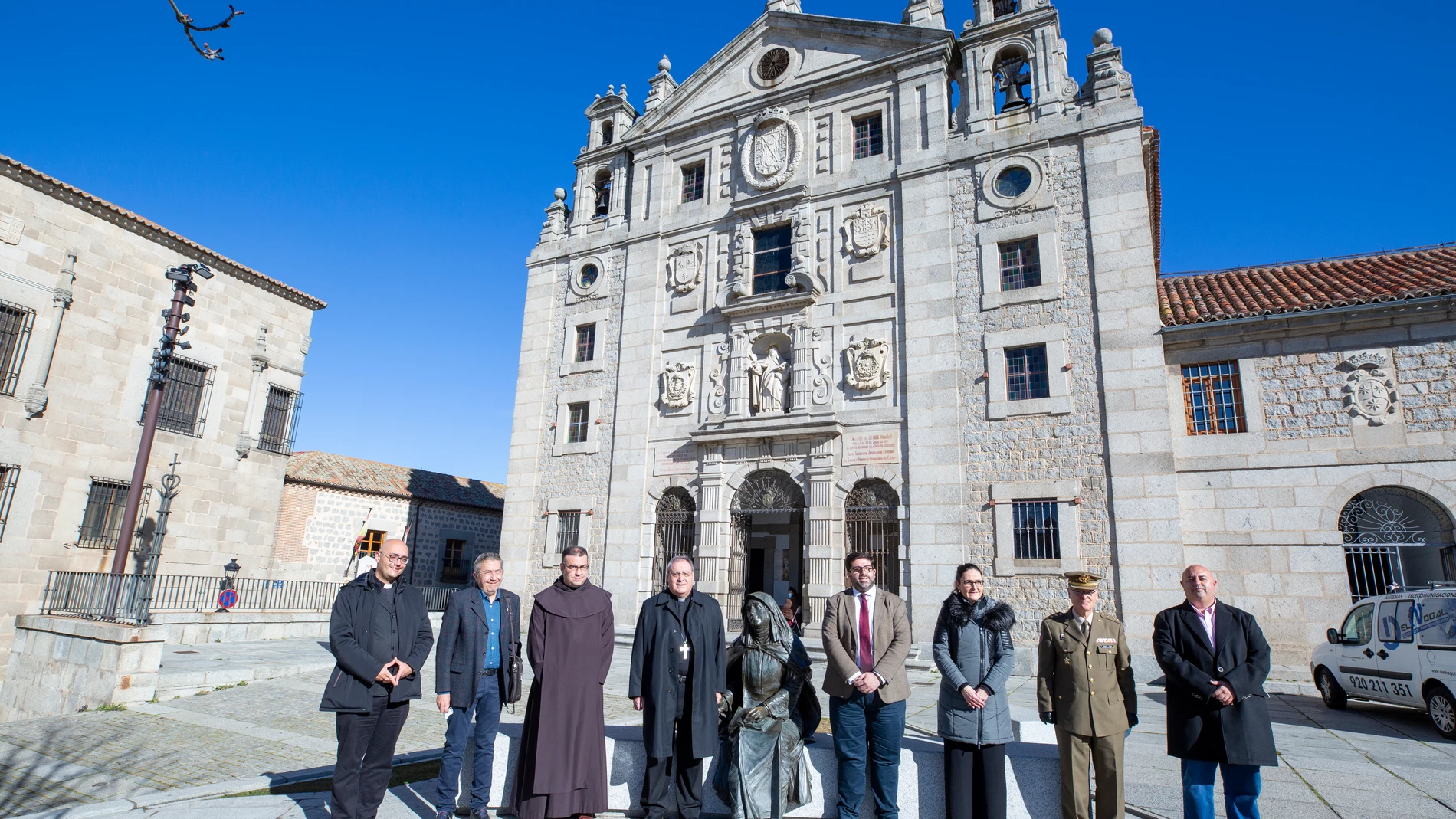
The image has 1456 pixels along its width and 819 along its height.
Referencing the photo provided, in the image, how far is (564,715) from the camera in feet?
17.3

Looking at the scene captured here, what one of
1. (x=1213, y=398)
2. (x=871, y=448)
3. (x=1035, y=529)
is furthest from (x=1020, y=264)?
(x=1035, y=529)

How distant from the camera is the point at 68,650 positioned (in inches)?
512

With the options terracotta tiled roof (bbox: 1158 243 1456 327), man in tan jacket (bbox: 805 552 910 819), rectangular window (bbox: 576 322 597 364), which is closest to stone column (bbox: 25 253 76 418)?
rectangular window (bbox: 576 322 597 364)

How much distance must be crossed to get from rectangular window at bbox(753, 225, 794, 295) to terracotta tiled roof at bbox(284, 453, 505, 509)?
51.3ft

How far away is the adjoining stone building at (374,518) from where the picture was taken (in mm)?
23422

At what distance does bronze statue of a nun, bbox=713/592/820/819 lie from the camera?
5324mm

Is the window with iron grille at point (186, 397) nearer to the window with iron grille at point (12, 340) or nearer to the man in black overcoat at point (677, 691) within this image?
the window with iron grille at point (12, 340)

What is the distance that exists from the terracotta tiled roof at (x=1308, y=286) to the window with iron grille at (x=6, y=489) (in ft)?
79.7

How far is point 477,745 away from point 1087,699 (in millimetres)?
4544

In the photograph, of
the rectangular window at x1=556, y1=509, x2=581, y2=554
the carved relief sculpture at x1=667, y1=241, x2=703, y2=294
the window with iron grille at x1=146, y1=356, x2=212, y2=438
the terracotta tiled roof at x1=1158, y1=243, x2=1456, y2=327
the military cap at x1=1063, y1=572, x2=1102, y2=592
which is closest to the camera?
the military cap at x1=1063, y1=572, x2=1102, y2=592

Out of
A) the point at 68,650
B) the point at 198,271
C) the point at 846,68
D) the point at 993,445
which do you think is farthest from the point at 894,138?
the point at 68,650

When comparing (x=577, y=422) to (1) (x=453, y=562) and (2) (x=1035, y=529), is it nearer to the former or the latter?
(1) (x=453, y=562)

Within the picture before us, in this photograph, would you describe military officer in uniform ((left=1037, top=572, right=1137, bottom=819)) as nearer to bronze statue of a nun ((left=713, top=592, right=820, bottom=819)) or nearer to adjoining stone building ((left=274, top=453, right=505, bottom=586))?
bronze statue of a nun ((left=713, top=592, right=820, bottom=819))

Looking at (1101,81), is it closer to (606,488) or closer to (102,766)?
(606,488)
